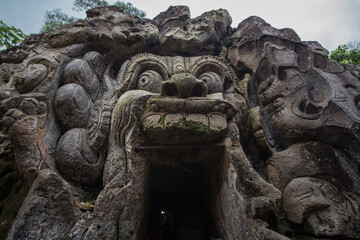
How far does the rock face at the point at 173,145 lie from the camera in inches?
67.5

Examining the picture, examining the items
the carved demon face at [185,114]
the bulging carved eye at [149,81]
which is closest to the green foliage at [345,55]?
the carved demon face at [185,114]

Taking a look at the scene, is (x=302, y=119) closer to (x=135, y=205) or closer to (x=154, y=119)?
(x=154, y=119)

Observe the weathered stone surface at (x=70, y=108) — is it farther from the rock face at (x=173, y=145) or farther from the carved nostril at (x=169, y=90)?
the carved nostril at (x=169, y=90)

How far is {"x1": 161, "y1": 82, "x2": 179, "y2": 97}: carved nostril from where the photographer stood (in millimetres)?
2246

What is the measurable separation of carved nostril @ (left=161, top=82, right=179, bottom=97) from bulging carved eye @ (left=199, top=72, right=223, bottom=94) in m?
0.79

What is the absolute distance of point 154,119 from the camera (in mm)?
1984

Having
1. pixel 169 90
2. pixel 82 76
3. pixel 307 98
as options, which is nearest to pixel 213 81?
pixel 169 90

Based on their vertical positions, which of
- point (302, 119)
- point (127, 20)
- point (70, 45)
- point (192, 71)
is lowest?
point (302, 119)

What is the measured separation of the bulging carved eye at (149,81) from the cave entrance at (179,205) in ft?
3.81

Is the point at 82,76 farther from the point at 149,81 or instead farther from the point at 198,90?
Answer: the point at 198,90

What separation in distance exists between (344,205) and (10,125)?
11.8ft

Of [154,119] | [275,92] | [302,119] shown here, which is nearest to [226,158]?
[154,119]

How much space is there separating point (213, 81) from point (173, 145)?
1343 millimetres

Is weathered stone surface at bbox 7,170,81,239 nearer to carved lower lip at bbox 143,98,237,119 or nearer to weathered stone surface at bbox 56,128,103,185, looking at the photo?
weathered stone surface at bbox 56,128,103,185
